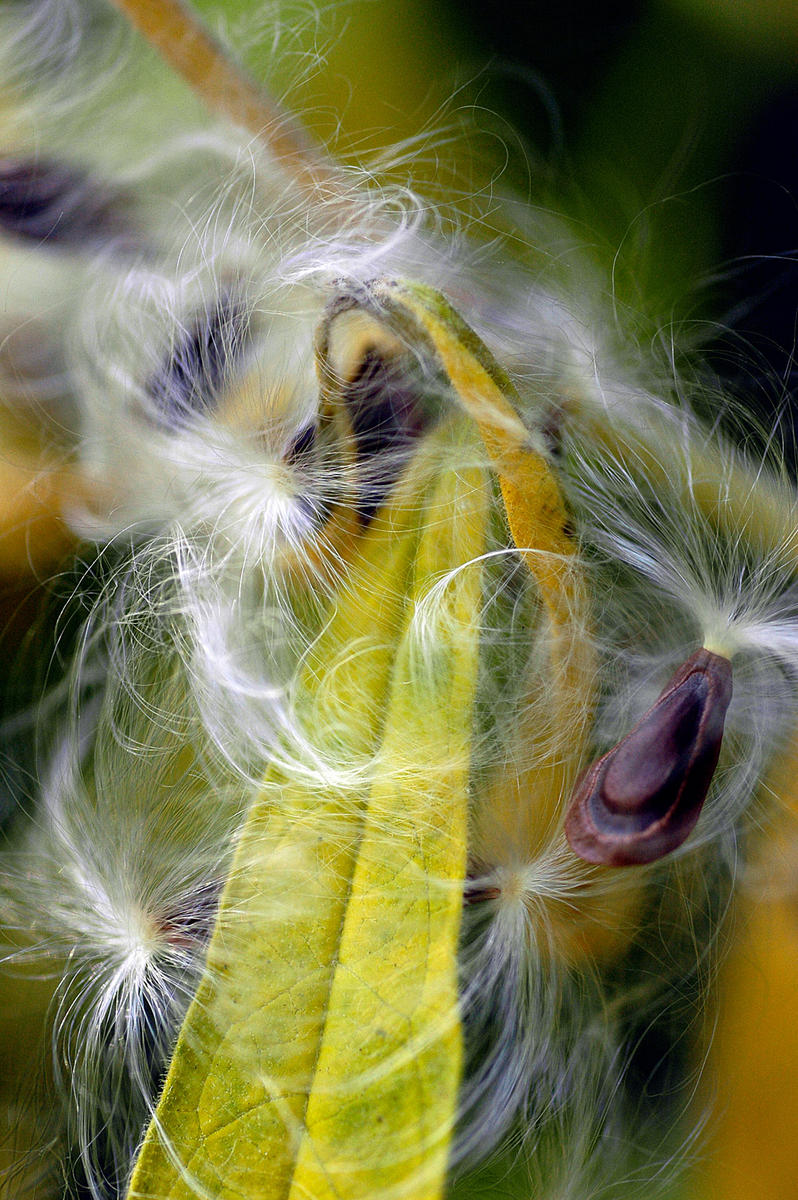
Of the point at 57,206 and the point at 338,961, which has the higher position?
the point at 57,206

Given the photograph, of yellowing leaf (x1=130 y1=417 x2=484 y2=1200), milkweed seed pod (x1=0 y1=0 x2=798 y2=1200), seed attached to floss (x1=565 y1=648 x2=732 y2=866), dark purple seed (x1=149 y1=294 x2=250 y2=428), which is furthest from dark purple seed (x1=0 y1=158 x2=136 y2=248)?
seed attached to floss (x1=565 y1=648 x2=732 y2=866)

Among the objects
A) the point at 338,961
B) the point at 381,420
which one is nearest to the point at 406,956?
the point at 338,961


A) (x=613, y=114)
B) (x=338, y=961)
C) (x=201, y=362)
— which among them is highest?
(x=613, y=114)

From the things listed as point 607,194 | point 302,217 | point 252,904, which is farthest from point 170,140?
point 252,904

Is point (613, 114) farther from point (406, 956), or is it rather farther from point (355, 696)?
point (406, 956)

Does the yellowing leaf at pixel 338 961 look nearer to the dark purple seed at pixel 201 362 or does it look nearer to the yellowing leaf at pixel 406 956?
the yellowing leaf at pixel 406 956

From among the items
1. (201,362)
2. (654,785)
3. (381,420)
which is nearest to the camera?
(654,785)

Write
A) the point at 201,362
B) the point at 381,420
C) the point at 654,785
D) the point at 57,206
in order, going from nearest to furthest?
the point at 654,785 → the point at 381,420 → the point at 201,362 → the point at 57,206

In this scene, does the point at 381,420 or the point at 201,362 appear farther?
the point at 201,362
